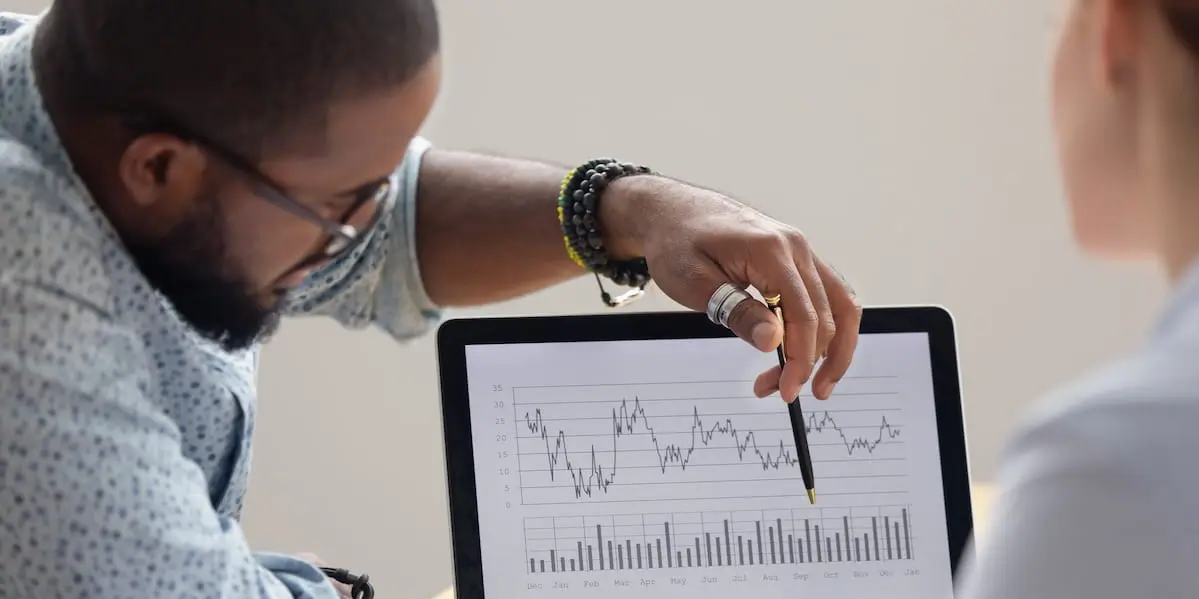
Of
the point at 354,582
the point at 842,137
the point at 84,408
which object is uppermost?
the point at 842,137

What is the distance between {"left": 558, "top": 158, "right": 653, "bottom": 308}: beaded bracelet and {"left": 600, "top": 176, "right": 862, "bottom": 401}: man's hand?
32 millimetres

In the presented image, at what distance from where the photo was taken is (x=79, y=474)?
2.26ft

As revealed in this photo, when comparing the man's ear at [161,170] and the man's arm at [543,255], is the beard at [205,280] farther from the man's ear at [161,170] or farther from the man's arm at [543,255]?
the man's arm at [543,255]

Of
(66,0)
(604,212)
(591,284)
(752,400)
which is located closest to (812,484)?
(752,400)

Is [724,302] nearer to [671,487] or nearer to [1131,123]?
[671,487]

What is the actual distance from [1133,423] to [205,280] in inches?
22.3

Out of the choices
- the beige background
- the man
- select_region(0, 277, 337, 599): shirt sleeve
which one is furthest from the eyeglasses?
the beige background

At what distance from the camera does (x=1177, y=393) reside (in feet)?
1.54

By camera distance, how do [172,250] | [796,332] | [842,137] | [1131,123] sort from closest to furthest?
1. [1131,123]
2. [172,250]
3. [796,332]
4. [842,137]

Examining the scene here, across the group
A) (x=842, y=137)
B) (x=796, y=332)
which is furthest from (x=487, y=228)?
(x=842, y=137)

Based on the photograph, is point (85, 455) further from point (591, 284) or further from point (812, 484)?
point (591, 284)

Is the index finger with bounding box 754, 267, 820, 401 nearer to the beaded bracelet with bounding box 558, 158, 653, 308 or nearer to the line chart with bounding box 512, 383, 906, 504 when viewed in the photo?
the line chart with bounding box 512, 383, 906, 504

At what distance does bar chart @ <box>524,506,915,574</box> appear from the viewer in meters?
0.95

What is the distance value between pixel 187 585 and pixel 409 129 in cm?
30
